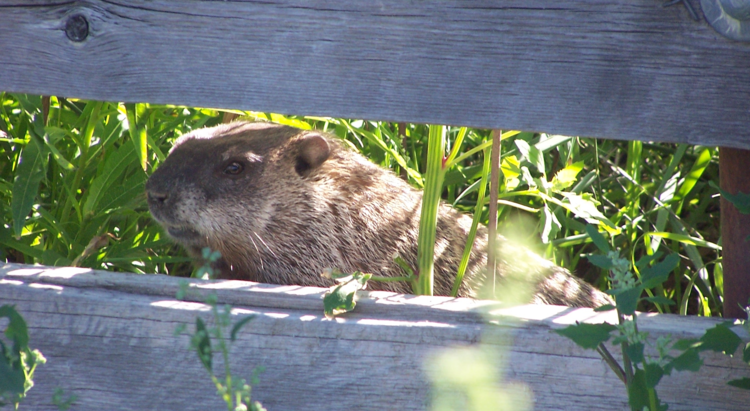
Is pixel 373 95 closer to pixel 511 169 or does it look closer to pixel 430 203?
pixel 430 203

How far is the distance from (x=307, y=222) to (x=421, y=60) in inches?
58.9

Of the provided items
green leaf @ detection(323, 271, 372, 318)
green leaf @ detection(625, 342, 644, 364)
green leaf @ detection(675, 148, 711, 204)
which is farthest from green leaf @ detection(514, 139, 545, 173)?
green leaf @ detection(625, 342, 644, 364)

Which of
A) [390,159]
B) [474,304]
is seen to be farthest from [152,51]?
[390,159]

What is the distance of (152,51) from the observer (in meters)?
1.52

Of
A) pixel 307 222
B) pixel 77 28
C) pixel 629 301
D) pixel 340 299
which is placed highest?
pixel 77 28

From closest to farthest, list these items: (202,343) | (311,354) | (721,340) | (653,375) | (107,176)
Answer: (202,343), (653,375), (721,340), (311,354), (107,176)

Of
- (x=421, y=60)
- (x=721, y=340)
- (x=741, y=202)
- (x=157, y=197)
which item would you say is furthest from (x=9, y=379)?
(x=157, y=197)

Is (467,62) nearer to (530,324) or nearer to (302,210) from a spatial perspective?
(530,324)

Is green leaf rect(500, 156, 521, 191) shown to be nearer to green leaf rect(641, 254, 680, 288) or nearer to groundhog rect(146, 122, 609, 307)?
groundhog rect(146, 122, 609, 307)

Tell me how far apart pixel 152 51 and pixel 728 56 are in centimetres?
121

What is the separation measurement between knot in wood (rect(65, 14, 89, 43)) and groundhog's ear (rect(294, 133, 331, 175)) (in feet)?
4.53

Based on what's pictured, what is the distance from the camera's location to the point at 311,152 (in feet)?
9.44

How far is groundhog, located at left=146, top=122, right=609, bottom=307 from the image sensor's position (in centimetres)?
271

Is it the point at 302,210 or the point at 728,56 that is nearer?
the point at 728,56
